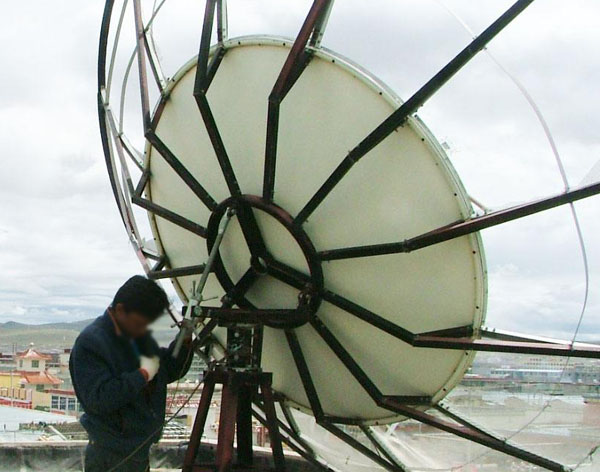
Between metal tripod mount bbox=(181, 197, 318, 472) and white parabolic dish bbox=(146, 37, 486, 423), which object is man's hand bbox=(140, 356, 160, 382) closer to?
metal tripod mount bbox=(181, 197, 318, 472)

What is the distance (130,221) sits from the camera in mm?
9805

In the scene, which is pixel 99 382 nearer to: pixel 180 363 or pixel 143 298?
pixel 143 298

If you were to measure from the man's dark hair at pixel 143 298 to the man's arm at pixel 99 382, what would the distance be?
2.08 ft

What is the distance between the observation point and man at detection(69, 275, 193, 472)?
15.3 ft

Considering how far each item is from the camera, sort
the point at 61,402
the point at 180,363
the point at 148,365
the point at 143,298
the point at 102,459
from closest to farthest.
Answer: the point at 143,298 < the point at 148,365 < the point at 102,459 < the point at 180,363 < the point at 61,402

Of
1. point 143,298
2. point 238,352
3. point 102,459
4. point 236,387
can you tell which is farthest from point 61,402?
point 143,298

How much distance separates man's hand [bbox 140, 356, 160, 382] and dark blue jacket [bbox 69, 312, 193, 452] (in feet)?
0.13

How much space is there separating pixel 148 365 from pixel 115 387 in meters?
0.30

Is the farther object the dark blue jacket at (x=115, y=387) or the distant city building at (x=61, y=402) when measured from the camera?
the distant city building at (x=61, y=402)

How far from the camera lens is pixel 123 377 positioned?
5312 millimetres

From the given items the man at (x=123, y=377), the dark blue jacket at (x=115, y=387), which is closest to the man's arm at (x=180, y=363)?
the man at (x=123, y=377)

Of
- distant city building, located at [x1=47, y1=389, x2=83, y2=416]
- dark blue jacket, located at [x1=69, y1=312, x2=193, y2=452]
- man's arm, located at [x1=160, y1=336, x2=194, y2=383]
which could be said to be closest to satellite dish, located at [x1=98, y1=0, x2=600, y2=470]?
man's arm, located at [x1=160, y1=336, x2=194, y2=383]

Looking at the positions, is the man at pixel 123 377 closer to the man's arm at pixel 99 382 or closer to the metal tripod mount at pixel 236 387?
the man's arm at pixel 99 382

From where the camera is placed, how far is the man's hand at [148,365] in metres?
4.98
